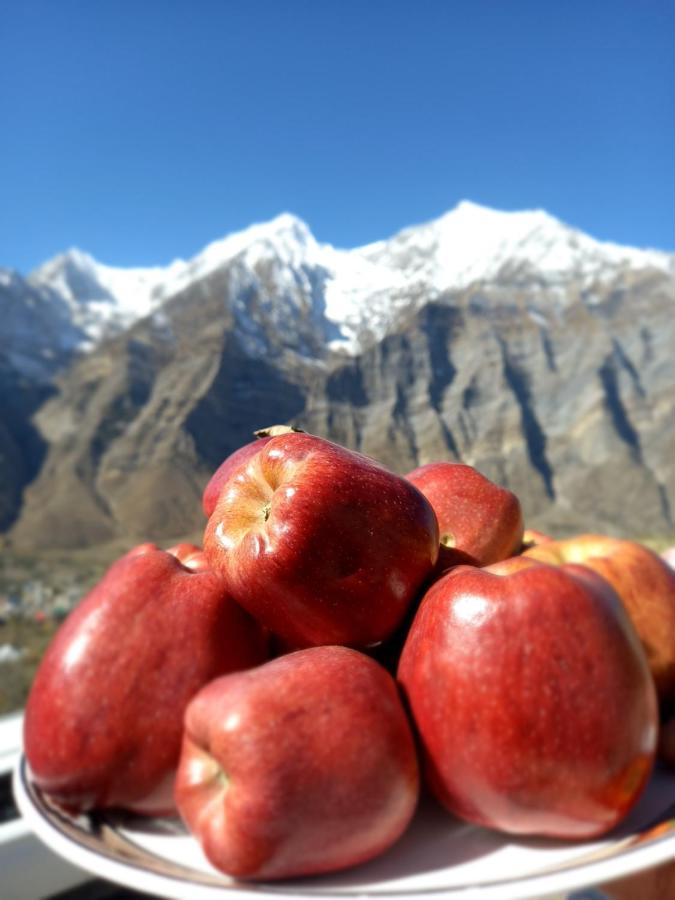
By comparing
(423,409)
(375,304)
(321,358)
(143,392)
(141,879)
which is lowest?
(143,392)

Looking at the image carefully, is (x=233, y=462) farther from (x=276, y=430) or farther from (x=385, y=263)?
(x=385, y=263)

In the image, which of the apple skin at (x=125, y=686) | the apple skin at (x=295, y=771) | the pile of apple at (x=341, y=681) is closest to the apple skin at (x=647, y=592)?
the pile of apple at (x=341, y=681)

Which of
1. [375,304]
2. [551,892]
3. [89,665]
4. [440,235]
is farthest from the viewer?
[440,235]

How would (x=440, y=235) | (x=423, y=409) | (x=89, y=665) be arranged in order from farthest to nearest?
(x=423, y=409), (x=440, y=235), (x=89, y=665)

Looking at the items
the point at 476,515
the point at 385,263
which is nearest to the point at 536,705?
the point at 476,515

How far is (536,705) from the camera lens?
0.82 metres

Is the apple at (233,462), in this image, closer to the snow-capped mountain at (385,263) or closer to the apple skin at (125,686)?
the apple skin at (125,686)

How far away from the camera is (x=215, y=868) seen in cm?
77

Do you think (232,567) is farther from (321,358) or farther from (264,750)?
(321,358)

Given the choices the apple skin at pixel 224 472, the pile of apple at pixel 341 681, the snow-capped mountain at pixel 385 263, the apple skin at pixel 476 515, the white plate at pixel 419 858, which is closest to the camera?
the white plate at pixel 419 858

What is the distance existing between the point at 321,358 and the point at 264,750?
114 inches

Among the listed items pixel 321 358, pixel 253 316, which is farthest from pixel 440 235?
pixel 253 316

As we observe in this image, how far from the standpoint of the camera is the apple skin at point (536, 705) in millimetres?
793

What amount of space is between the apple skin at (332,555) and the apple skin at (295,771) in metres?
0.12
